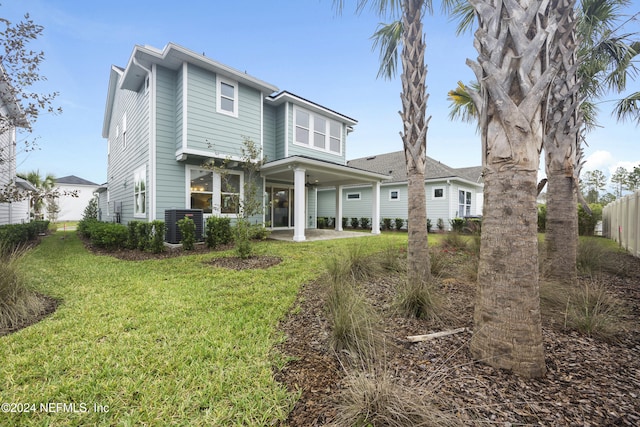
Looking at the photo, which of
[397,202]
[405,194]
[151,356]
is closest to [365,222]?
[397,202]

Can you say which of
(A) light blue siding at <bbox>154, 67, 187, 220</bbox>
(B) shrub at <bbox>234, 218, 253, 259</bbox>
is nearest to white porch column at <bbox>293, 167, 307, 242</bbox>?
(B) shrub at <bbox>234, 218, 253, 259</bbox>

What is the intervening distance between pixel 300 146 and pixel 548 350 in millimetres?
10742

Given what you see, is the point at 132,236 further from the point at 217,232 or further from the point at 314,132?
the point at 314,132

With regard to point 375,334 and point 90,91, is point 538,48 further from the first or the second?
point 90,91

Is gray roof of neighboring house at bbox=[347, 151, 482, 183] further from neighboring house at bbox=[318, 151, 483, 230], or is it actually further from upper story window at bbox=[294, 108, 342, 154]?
upper story window at bbox=[294, 108, 342, 154]

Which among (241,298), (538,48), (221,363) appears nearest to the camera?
(538,48)

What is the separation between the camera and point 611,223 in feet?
35.1

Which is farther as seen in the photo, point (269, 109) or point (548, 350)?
point (269, 109)

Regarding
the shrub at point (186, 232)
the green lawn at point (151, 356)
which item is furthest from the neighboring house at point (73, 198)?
the green lawn at point (151, 356)

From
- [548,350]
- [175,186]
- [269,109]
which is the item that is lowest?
[548,350]

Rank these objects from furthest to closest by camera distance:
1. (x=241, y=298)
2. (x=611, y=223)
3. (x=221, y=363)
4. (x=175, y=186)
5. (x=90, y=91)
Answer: (x=90, y=91)
(x=611, y=223)
(x=175, y=186)
(x=241, y=298)
(x=221, y=363)

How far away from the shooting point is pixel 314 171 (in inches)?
410

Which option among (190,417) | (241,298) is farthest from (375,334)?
(241,298)

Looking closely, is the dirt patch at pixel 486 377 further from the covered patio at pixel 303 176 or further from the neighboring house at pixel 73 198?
the neighboring house at pixel 73 198
